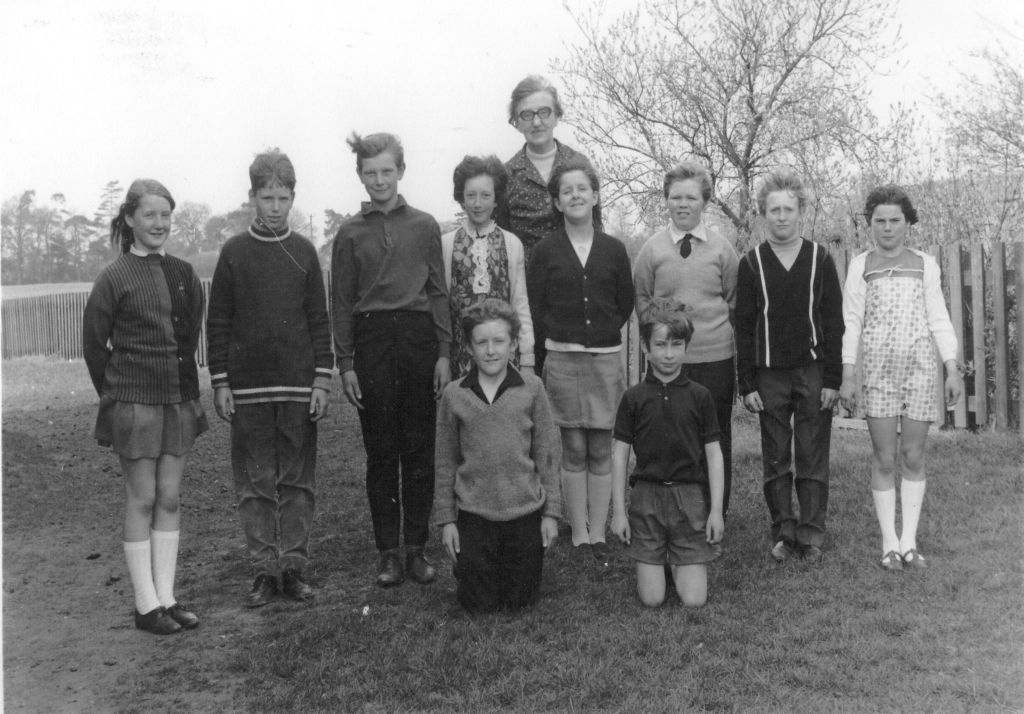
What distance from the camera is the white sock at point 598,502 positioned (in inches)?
192

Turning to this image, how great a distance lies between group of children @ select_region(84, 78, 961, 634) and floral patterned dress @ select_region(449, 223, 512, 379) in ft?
0.04

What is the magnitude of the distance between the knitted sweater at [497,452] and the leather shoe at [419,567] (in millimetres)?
496

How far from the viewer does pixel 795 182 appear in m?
4.57

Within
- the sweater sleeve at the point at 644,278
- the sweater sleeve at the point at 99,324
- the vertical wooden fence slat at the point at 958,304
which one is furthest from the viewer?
the vertical wooden fence slat at the point at 958,304

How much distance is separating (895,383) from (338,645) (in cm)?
305

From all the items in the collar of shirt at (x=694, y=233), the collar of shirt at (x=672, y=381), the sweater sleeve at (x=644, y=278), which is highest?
the collar of shirt at (x=694, y=233)

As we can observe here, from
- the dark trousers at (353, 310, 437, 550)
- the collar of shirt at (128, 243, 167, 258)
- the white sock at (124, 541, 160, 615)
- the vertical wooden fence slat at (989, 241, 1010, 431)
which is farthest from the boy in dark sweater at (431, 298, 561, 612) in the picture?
the vertical wooden fence slat at (989, 241, 1010, 431)

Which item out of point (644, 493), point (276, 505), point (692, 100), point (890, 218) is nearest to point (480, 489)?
point (644, 493)

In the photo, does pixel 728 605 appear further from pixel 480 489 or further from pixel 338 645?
pixel 338 645

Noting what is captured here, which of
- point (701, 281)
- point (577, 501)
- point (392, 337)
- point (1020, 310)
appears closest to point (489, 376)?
point (392, 337)

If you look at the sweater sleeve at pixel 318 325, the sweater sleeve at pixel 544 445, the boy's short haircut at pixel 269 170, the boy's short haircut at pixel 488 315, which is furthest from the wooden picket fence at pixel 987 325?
the boy's short haircut at pixel 269 170

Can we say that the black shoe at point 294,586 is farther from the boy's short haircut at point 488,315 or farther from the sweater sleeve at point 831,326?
the sweater sleeve at point 831,326

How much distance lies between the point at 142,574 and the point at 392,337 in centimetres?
160

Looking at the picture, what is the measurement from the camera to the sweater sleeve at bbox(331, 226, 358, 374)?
14.8ft
